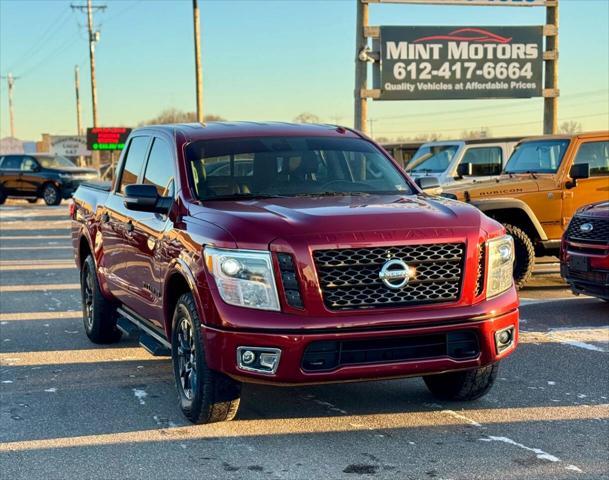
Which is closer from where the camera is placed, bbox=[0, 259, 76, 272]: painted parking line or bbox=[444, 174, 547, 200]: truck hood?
bbox=[444, 174, 547, 200]: truck hood

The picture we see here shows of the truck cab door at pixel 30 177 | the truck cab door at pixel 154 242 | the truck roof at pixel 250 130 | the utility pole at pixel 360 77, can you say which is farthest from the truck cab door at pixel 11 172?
the truck cab door at pixel 154 242

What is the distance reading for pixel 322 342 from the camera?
16.2 feet

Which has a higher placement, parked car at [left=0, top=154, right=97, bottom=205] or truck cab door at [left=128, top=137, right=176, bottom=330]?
truck cab door at [left=128, top=137, right=176, bottom=330]

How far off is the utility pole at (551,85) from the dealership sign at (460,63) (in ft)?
0.88

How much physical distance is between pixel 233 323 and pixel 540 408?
7.13 ft

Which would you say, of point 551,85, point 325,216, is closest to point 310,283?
point 325,216

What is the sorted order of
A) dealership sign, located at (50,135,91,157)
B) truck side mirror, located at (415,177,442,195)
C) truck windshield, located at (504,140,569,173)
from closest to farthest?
truck side mirror, located at (415,177,442,195) < truck windshield, located at (504,140,569,173) < dealership sign, located at (50,135,91,157)

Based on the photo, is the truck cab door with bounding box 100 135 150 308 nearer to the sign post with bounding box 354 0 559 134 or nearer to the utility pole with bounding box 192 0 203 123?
the sign post with bounding box 354 0 559 134

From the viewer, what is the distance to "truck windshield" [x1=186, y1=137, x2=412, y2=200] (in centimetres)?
620

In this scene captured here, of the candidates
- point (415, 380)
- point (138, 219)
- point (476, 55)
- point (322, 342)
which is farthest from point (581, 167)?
point (476, 55)

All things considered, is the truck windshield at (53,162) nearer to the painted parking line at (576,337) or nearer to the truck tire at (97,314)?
the truck tire at (97,314)

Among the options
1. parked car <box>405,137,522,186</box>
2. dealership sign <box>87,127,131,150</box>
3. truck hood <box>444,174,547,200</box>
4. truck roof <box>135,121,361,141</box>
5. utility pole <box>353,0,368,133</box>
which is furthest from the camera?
dealership sign <box>87,127,131,150</box>

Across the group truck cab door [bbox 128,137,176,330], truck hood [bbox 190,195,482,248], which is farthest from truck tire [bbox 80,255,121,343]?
truck hood [bbox 190,195,482,248]

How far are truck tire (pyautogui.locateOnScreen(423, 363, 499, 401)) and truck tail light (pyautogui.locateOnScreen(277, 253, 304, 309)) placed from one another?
4.59 ft
